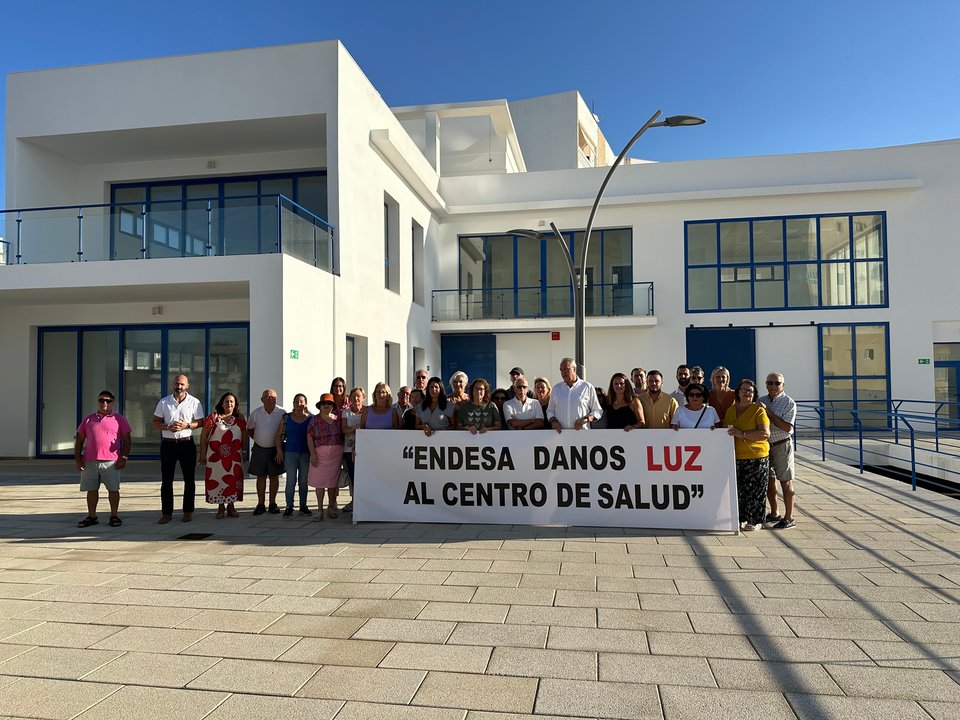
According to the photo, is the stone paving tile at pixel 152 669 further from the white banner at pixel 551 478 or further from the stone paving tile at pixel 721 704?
the white banner at pixel 551 478

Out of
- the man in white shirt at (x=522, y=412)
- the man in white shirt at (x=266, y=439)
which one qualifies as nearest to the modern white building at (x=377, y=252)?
the man in white shirt at (x=266, y=439)

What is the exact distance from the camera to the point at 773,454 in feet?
24.4

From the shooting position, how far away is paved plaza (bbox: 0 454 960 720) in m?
3.41

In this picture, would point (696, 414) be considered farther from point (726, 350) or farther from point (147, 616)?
point (726, 350)

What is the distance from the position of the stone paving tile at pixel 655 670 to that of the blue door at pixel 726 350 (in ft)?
57.2

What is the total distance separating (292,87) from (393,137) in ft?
8.90

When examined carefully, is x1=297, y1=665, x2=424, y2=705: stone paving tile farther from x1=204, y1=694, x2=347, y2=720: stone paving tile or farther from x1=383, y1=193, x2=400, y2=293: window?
x1=383, y1=193, x2=400, y2=293: window

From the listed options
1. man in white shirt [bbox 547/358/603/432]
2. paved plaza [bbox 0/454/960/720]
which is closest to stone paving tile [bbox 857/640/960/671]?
paved plaza [bbox 0/454/960/720]

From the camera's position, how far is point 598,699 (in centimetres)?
339

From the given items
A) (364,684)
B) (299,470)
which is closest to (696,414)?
(299,470)

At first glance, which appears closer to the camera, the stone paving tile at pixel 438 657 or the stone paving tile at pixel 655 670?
the stone paving tile at pixel 655 670

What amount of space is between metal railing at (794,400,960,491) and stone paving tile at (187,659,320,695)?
10702 mm

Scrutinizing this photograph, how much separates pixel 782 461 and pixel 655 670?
4.35 meters

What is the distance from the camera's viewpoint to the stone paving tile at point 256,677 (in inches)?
140
